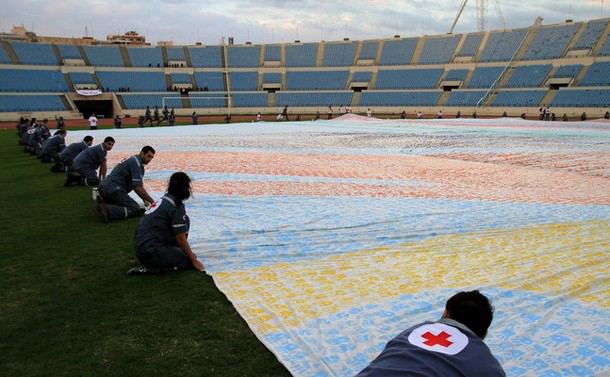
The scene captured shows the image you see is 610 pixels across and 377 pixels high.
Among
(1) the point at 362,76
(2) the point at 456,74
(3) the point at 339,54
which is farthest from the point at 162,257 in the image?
(3) the point at 339,54

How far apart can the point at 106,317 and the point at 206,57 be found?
65550 millimetres

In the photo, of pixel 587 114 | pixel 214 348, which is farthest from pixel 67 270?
pixel 587 114

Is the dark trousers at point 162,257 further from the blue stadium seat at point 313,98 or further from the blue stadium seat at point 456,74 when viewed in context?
the blue stadium seat at point 456,74

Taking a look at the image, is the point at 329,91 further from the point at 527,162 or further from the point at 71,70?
the point at 527,162

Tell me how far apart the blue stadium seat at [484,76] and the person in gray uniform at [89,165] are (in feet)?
169

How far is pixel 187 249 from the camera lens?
5.99 m

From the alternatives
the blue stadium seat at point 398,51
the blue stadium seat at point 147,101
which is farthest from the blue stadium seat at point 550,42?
the blue stadium seat at point 147,101

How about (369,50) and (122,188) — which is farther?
(369,50)

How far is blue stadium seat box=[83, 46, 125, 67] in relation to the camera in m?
60.3

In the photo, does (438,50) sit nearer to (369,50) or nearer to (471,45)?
(471,45)

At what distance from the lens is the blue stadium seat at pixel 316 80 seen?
63.3 m

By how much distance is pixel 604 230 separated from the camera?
7121 mm

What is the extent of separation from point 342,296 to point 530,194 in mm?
6170

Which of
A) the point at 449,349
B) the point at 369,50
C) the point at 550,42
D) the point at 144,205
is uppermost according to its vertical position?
the point at 550,42
